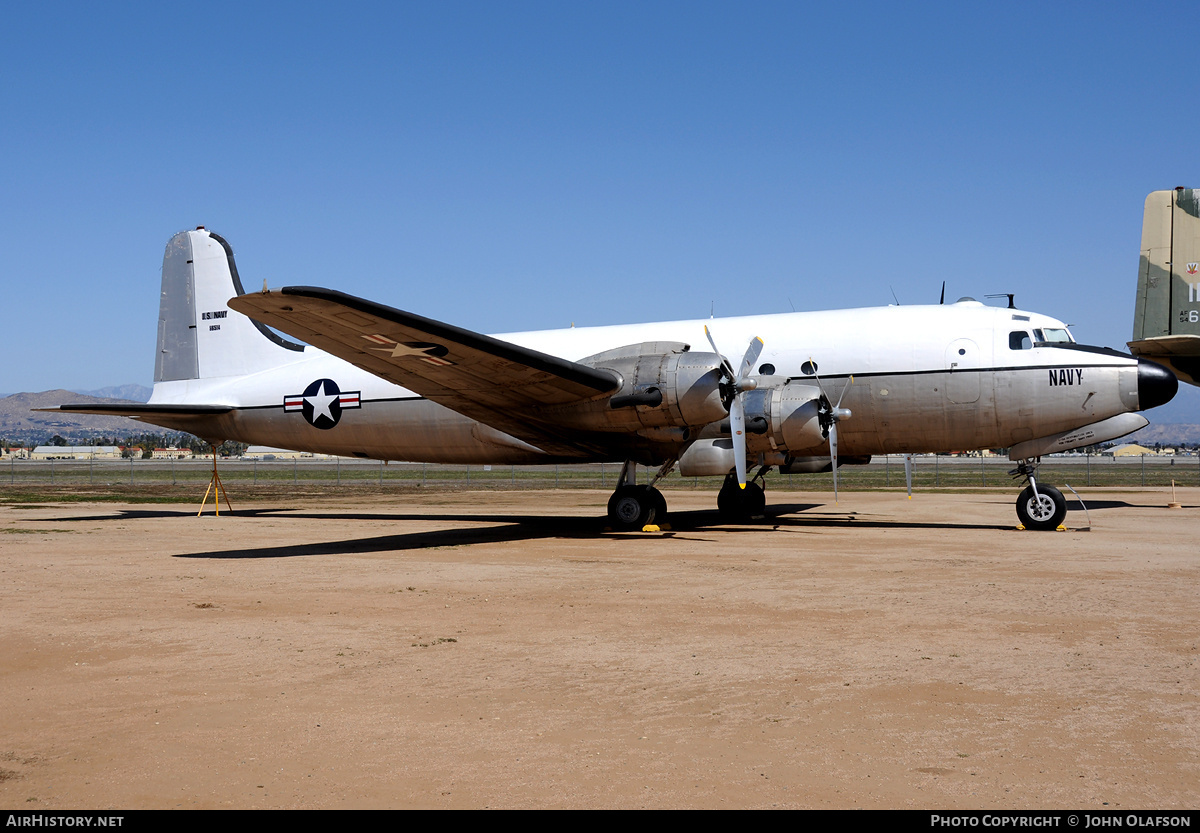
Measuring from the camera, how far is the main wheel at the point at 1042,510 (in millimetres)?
16672

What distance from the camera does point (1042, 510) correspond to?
16.7 m

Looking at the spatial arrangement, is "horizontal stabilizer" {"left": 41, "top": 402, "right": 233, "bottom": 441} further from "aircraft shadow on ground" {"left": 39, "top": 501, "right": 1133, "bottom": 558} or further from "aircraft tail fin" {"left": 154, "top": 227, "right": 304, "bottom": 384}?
"aircraft shadow on ground" {"left": 39, "top": 501, "right": 1133, "bottom": 558}

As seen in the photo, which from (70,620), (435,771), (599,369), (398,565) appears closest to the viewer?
(435,771)

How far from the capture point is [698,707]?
534cm

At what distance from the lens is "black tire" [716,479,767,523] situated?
1998 cm

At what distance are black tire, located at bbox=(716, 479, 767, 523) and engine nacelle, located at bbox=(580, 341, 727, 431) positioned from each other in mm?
4824

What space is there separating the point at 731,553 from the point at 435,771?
31.5 feet

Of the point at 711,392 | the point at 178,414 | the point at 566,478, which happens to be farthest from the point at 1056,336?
the point at 566,478

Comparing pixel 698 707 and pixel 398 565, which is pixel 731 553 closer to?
pixel 398 565

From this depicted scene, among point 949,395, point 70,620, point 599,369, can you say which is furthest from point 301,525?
point 949,395

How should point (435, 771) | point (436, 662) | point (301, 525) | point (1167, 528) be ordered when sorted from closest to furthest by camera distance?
1. point (435, 771)
2. point (436, 662)
3. point (1167, 528)
4. point (301, 525)

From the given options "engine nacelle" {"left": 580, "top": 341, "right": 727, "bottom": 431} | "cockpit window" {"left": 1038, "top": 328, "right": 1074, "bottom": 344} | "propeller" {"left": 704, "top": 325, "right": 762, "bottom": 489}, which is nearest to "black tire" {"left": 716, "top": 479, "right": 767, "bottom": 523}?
"propeller" {"left": 704, "top": 325, "right": 762, "bottom": 489}

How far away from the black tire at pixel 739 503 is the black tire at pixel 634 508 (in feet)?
11.7

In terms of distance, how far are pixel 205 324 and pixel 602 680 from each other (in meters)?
19.4
